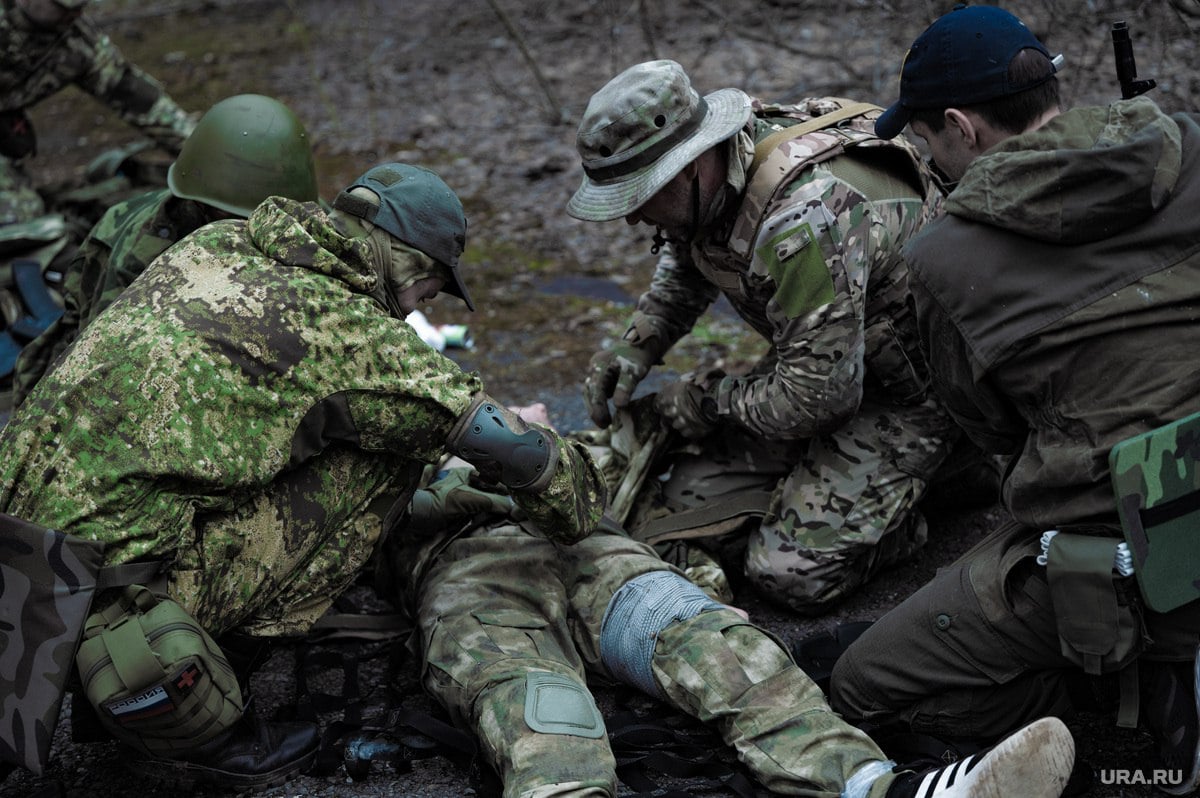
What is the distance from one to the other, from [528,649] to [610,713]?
0.34 meters

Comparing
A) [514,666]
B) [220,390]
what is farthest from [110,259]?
[514,666]

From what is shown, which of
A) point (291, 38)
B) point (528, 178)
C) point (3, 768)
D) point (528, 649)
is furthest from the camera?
point (291, 38)

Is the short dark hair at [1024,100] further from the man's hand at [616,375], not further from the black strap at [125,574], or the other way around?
the black strap at [125,574]

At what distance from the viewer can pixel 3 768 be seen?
9.43 feet

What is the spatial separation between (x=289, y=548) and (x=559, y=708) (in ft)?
2.72

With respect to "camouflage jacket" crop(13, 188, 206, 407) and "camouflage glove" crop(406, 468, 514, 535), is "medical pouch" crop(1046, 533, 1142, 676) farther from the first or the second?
"camouflage jacket" crop(13, 188, 206, 407)

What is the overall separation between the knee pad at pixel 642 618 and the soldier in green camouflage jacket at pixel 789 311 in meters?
0.60

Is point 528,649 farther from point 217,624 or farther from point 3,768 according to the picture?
point 3,768

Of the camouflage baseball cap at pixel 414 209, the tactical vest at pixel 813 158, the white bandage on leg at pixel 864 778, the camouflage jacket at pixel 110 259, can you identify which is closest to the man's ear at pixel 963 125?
the tactical vest at pixel 813 158

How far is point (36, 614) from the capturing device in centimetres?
269

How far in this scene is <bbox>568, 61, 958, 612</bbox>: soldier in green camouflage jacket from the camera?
3381 mm

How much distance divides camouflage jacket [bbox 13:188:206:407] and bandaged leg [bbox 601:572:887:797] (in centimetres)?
205

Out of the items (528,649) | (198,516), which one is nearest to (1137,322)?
(528,649)

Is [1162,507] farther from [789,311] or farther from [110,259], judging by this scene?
[110,259]
